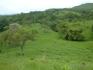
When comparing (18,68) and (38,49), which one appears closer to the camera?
(18,68)

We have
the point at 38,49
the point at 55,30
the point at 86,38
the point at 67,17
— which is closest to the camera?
the point at 38,49

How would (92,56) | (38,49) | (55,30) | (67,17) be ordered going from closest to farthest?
(92,56), (38,49), (55,30), (67,17)

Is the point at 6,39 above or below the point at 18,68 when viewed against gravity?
below

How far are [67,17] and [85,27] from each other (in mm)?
36562

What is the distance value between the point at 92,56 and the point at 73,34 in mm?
26149

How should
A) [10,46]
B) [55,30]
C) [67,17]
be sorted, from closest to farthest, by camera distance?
[10,46] → [55,30] → [67,17]

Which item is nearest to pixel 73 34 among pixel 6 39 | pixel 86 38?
pixel 86 38

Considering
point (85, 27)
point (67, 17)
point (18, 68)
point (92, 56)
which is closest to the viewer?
point (18, 68)

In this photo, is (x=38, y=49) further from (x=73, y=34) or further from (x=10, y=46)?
(x=73, y=34)

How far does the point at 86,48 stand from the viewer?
199ft

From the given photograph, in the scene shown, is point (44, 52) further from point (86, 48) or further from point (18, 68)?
point (18, 68)

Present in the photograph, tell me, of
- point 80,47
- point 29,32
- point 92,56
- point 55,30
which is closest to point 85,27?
point 55,30

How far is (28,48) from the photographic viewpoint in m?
61.5

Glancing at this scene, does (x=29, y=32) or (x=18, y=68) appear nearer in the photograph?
(x=18, y=68)
